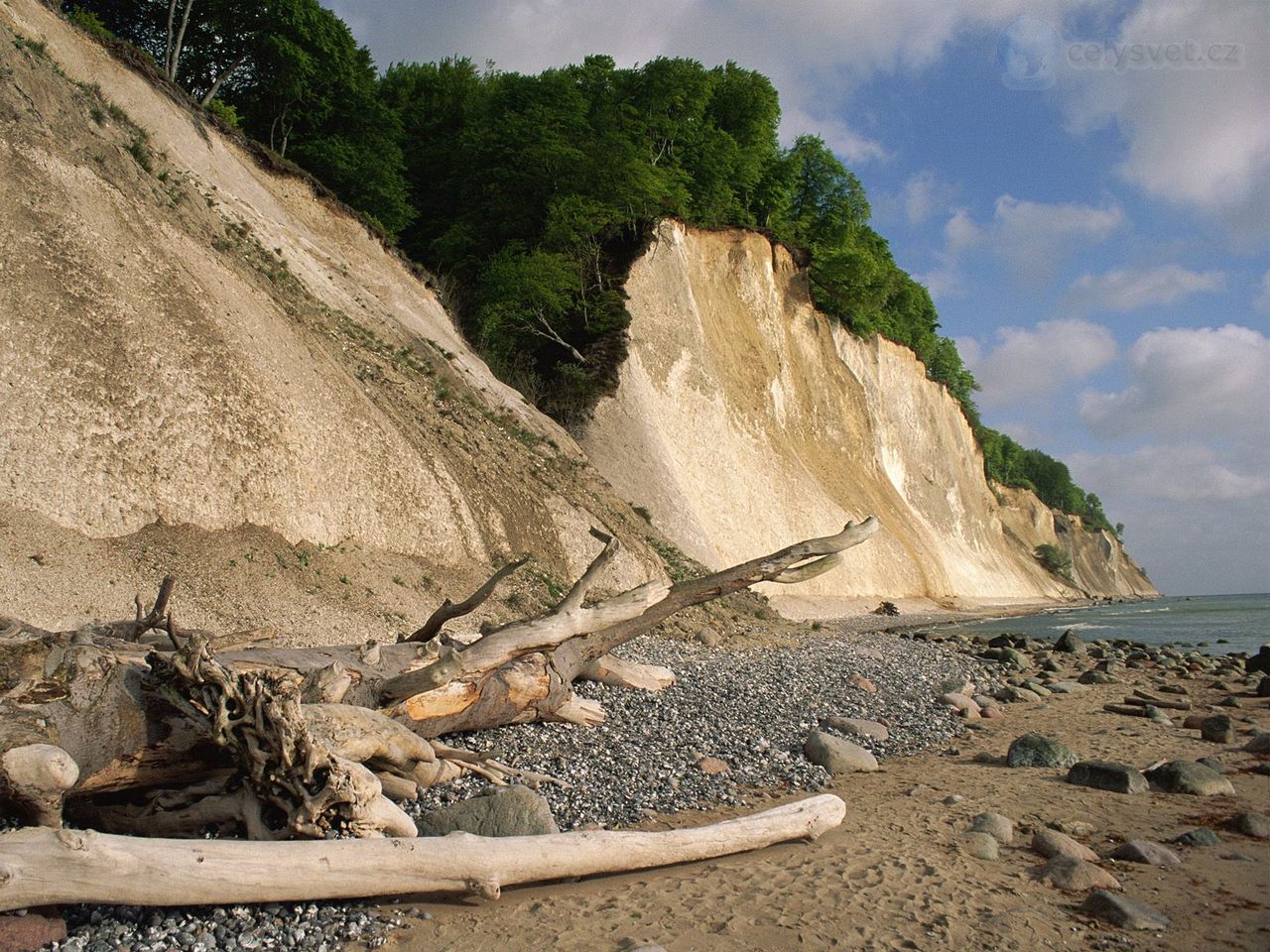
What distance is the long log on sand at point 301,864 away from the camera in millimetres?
4066

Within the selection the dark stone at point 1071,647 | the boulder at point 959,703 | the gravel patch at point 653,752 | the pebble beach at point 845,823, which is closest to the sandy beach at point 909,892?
the pebble beach at point 845,823

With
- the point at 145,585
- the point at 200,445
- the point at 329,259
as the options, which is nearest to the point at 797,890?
the point at 145,585

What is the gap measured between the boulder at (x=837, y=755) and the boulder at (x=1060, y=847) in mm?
2434

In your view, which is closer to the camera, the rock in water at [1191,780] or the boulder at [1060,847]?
the boulder at [1060,847]

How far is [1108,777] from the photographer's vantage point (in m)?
8.26

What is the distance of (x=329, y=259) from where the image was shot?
2312 centimetres

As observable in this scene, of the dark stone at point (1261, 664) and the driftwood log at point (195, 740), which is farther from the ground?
the driftwood log at point (195, 740)

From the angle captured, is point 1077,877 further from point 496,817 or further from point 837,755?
point 496,817

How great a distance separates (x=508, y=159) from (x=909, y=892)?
105 ft

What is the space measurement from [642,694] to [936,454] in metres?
44.8

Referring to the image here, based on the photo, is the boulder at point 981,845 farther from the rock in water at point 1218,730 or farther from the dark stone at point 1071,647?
the dark stone at point 1071,647

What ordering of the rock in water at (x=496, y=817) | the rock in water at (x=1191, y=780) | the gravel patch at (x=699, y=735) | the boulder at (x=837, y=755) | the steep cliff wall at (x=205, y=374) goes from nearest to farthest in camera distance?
the rock in water at (x=496, y=817), the gravel patch at (x=699, y=735), the rock in water at (x=1191, y=780), the boulder at (x=837, y=755), the steep cliff wall at (x=205, y=374)

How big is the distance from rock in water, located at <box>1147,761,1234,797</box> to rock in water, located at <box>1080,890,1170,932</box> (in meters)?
3.39

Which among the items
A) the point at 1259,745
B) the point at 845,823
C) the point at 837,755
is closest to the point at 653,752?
the point at 837,755
